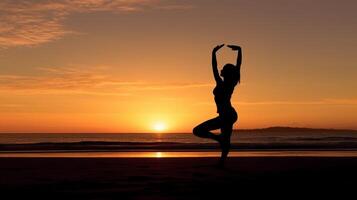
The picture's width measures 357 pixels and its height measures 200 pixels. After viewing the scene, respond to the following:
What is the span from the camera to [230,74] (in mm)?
10672

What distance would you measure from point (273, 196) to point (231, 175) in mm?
2951

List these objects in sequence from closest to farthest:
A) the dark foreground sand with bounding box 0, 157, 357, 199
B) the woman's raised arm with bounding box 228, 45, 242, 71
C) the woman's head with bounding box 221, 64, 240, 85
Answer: the dark foreground sand with bounding box 0, 157, 357, 199 < the woman's head with bounding box 221, 64, 240, 85 < the woman's raised arm with bounding box 228, 45, 242, 71

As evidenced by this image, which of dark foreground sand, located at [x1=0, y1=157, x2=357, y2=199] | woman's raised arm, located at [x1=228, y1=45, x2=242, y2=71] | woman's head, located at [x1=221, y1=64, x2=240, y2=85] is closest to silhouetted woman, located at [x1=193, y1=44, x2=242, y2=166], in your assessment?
woman's head, located at [x1=221, y1=64, x2=240, y2=85]

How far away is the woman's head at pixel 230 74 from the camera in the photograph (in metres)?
10.7

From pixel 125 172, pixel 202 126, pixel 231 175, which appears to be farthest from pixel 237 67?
pixel 125 172

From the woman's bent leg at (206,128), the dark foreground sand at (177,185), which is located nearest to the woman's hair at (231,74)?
the woman's bent leg at (206,128)

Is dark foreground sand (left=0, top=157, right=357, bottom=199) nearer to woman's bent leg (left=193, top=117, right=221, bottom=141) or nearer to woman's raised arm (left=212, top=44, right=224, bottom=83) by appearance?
woman's bent leg (left=193, top=117, right=221, bottom=141)

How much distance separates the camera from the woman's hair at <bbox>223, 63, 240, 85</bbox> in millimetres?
10672

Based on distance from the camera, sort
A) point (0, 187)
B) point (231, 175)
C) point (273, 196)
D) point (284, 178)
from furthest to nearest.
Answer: point (231, 175)
point (284, 178)
point (0, 187)
point (273, 196)

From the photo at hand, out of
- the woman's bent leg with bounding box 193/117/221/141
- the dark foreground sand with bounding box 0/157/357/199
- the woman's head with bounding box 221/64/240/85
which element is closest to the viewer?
the dark foreground sand with bounding box 0/157/357/199

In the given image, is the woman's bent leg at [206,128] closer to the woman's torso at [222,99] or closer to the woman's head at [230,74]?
the woman's torso at [222,99]

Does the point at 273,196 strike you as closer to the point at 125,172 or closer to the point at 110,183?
the point at 110,183

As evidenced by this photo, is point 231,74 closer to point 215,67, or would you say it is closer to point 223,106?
point 215,67

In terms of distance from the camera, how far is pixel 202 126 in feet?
34.5
